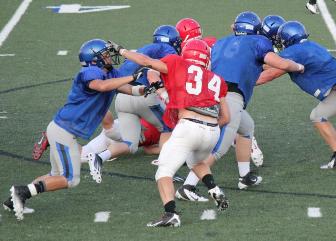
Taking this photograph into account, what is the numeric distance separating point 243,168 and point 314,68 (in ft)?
4.11

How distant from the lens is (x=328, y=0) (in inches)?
797

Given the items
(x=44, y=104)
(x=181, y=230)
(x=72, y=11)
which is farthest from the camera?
(x=72, y=11)

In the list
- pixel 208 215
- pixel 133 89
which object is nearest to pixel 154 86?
pixel 133 89

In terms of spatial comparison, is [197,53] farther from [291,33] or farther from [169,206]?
[291,33]

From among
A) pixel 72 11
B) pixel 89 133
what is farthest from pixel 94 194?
pixel 72 11

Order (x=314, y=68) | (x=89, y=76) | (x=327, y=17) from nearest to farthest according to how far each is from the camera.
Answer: (x=89, y=76)
(x=314, y=68)
(x=327, y=17)

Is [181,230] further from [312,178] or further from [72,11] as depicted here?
[72,11]

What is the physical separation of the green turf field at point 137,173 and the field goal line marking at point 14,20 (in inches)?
5.7

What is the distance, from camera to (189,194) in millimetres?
9703

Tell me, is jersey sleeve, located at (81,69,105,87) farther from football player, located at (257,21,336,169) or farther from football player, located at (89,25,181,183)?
football player, located at (257,21,336,169)

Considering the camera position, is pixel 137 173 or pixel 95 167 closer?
pixel 95 167

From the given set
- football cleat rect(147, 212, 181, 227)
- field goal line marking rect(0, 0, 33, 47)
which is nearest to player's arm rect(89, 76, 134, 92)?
football cleat rect(147, 212, 181, 227)

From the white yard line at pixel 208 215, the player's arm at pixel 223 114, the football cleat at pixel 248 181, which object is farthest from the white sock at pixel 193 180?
the player's arm at pixel 223 114

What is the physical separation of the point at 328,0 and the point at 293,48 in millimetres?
9921
